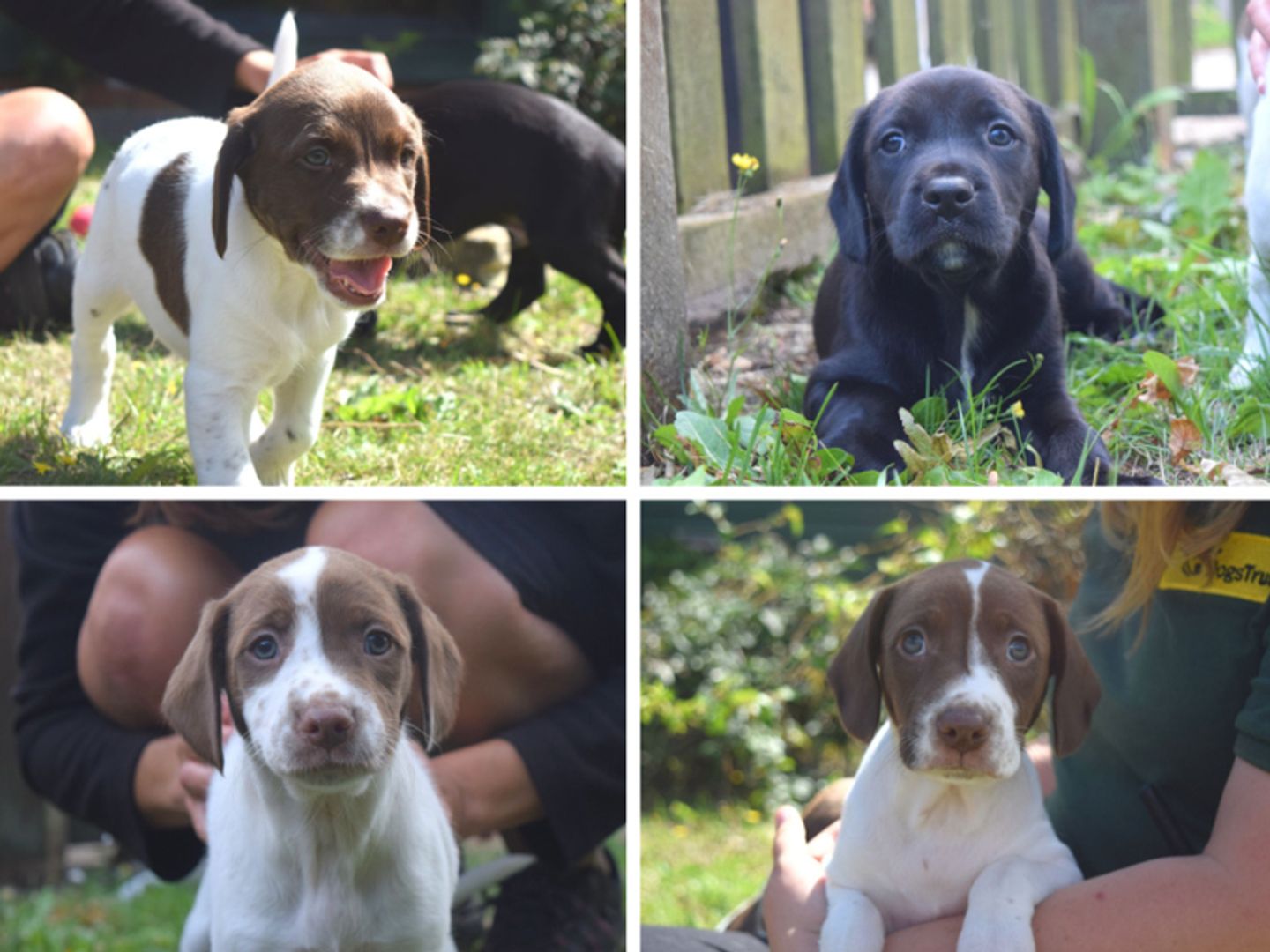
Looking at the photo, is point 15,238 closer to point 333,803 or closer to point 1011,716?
point 333,803

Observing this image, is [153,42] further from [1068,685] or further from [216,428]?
[1068,685]

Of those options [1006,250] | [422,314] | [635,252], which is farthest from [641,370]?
[422,314]

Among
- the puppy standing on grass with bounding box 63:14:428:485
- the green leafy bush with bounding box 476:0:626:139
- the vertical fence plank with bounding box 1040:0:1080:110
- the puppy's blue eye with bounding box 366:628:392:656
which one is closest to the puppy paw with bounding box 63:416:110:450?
the puppy standing on grass with bounding box 63:14:428:485

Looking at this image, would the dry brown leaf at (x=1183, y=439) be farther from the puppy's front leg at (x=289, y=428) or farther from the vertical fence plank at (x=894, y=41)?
the vertical fence plank at (x=894, y=41)

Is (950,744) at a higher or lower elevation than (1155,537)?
lower

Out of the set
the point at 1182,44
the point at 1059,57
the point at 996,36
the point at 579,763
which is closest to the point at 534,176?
the point at 579,763

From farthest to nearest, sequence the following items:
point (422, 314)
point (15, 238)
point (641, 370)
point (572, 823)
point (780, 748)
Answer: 1. point (780, 748)
2. point (422, 314)
3. point (15, 238)
4. point (641, 370)
5. point (572, 823)

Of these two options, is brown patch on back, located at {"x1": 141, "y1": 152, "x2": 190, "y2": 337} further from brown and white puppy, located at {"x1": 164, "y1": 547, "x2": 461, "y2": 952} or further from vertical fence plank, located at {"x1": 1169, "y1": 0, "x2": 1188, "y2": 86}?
vertical fence plank, located at {"x1": 1169, "y1": 0, "x2": 1188, "y2": 86}
